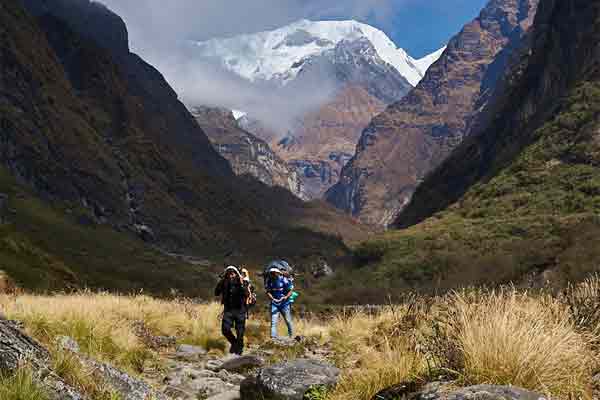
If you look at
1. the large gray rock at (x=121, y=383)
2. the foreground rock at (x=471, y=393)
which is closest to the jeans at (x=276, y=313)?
the large gray rock at (x=121, y=383)

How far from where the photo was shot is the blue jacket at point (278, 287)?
15484 mm

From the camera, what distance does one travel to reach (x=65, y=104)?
568ft

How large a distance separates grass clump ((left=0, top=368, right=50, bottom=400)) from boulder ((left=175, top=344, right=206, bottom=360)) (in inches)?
305

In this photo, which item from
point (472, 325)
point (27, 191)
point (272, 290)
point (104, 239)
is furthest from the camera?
point (104, 239)

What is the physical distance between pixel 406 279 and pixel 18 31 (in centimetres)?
12823

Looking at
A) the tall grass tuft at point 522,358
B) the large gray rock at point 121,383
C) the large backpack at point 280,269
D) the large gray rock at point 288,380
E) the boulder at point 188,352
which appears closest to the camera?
the tall grass tuft at point 522,358

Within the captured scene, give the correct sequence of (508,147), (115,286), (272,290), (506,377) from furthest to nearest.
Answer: (508,147)
(115,286)
(272,290)
(506,377)

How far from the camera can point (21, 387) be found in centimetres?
467

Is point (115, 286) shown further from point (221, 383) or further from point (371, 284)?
point (221, 383)

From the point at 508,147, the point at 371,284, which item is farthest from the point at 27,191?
the point at 508,147

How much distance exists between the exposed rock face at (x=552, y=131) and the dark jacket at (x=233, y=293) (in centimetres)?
10132

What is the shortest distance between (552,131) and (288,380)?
5711 inches

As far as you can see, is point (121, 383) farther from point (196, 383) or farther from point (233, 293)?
point (233, 293)

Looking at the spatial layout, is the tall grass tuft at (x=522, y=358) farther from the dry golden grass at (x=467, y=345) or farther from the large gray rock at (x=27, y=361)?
the large gray rock at (x=27, y=361)
